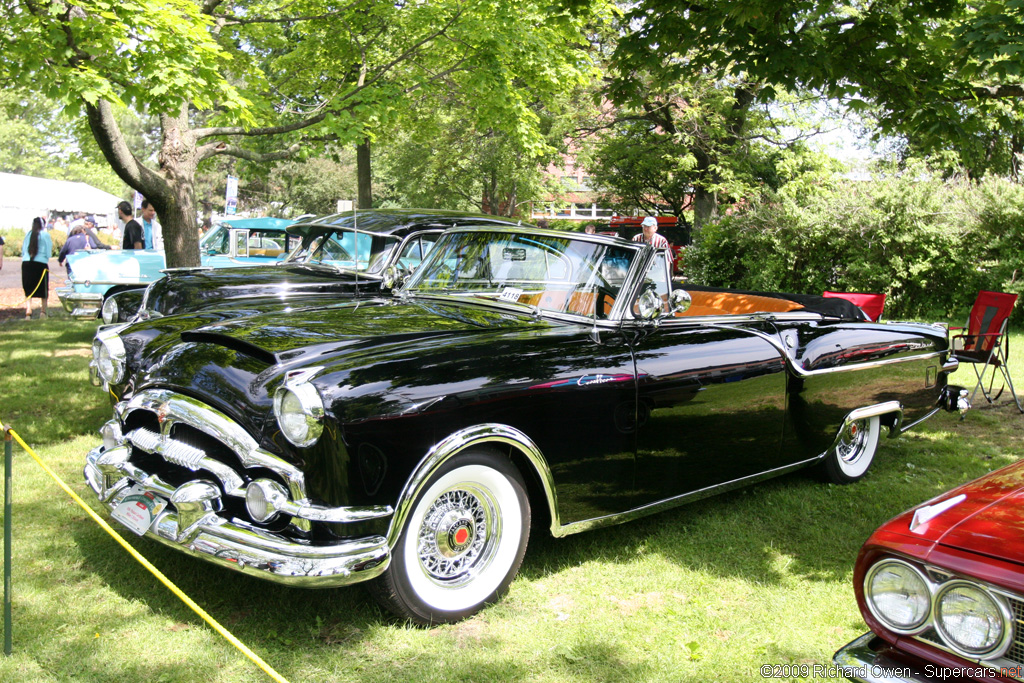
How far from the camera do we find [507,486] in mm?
3354

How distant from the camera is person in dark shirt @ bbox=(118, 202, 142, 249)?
1220cm

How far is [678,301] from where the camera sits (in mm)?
4094

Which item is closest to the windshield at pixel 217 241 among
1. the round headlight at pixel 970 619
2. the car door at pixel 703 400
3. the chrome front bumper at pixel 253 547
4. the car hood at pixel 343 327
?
the car hood at pixel 343 327

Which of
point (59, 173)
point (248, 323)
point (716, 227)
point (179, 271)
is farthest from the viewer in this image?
point (59, 173)

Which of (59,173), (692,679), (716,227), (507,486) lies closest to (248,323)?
(507,486)

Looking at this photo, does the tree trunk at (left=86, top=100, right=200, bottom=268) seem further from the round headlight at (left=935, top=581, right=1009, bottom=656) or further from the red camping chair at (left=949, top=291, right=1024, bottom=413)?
the round headlight at (left=935, top=581, right=1009, bottom=656)

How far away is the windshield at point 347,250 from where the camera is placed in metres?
7.69

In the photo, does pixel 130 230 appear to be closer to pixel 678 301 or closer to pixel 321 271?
pixel 321 271

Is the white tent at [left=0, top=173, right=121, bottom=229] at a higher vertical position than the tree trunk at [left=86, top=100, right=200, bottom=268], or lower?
higher

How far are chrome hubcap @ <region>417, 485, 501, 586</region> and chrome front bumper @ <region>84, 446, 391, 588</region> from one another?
0.34 m

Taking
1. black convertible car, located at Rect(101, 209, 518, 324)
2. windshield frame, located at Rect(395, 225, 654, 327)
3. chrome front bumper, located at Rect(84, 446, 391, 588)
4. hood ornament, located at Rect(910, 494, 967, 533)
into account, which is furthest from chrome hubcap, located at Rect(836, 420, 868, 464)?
chrome front bumper, located at Rect(84, 446, 391, 588)

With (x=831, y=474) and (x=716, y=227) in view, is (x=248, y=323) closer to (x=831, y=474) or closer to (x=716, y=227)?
(x=831, y=474)

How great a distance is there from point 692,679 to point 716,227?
13.8 metres

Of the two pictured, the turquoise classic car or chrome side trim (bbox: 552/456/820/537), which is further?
the turquoise classic car
